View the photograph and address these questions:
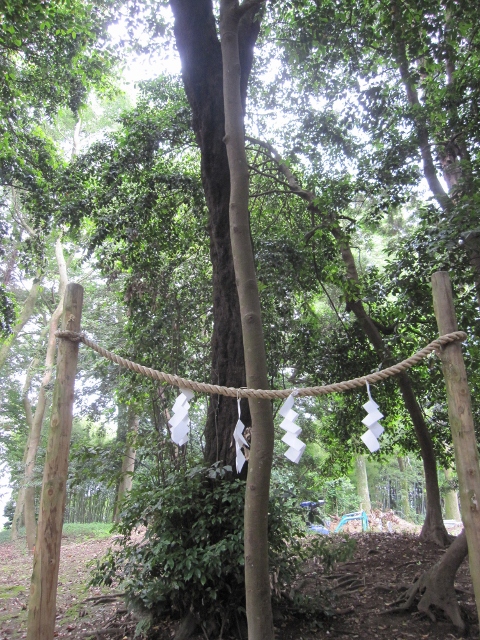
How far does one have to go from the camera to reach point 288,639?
305 centimetres

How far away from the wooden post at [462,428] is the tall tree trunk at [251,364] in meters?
0.79

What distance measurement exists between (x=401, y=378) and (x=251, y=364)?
3.63 meters

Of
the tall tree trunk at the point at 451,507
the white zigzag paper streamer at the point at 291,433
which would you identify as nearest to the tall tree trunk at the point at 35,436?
the white zigzag paper streamer at the point at 291,433

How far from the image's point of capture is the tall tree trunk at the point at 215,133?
12.4 feet

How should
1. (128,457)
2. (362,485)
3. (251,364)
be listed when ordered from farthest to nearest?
(362,485), (128,457), (251,364)

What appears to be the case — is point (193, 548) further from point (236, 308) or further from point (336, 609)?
point (236, 308)

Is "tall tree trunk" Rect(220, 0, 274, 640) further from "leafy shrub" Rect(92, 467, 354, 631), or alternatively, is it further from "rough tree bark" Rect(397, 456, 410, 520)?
"rough tree bark" Rect(397, 456, 410, 520)

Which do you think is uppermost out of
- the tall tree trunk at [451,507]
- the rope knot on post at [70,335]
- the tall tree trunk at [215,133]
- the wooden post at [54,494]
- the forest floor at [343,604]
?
the tall tree trunk at [215,133]

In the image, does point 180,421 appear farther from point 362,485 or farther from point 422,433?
point 362,485

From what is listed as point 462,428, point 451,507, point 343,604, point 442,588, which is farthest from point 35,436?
point 451,507

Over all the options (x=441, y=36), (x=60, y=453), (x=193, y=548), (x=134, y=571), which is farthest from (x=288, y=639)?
(x=441, y=36)

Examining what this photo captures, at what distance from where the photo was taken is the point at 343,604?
3816 millimetres

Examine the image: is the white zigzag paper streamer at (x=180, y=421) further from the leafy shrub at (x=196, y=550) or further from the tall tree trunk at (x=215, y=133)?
the tall tree trunk at (x=215, y=133)

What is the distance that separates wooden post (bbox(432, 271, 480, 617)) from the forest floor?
1825 millimetres
